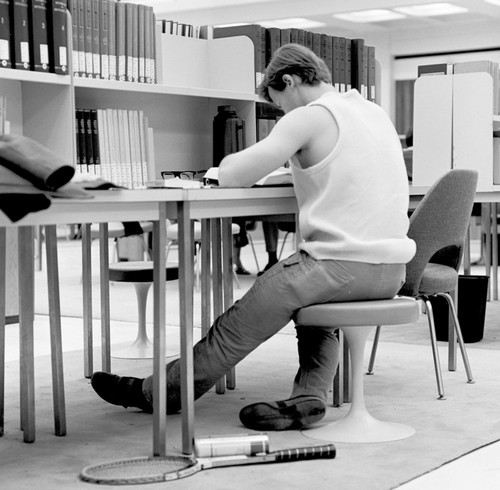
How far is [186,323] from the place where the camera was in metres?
2.41

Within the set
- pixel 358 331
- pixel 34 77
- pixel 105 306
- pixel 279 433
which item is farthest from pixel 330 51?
pixel 279 433

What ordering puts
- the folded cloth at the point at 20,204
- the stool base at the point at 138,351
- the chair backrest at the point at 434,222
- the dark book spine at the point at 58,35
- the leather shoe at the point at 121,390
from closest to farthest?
the folded cloth at the point at 20,204, the leather shoe at the point at 121,390, the dark book spine at the point at 58,35, the chair backrest at the point at 434,222, the stool base at the point at 138,351

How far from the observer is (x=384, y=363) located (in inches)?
152

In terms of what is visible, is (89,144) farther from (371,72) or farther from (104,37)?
(371,72)

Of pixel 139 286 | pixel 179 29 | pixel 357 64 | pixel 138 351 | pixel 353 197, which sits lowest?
pixel 138 351

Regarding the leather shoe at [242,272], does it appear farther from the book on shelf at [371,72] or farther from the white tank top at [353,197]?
the white tank top at [353,197]

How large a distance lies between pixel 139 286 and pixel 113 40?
4.10 ft

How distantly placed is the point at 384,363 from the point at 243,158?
1.60 meters

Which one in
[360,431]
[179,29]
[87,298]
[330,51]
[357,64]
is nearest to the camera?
[360,431]

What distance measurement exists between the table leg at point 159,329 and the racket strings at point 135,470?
2.3 inches

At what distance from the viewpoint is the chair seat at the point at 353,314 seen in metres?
2.54

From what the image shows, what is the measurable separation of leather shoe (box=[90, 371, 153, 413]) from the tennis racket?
46cm

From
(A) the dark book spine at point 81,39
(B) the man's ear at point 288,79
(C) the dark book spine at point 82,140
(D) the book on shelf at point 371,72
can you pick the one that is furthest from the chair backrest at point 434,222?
(D) the book on shelf at point 371,72

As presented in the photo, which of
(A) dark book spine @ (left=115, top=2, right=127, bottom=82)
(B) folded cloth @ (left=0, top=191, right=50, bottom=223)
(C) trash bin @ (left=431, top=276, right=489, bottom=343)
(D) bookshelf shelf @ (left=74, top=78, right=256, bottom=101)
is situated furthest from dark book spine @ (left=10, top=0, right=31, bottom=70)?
(C) trash bin @ (left=431, top=276, right=489, bottom=343)
